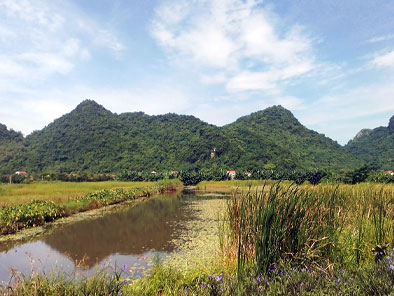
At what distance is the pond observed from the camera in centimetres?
611

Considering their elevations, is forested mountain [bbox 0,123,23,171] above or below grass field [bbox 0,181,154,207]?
above

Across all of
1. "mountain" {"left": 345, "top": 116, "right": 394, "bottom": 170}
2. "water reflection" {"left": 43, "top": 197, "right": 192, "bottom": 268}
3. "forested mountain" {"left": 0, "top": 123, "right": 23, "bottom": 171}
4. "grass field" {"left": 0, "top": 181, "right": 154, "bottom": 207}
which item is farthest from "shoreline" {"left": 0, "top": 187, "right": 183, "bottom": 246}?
"mountain" {"left": 345, "top": 116, "right": 394, "bottom": 170}

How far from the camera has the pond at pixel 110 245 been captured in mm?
6113

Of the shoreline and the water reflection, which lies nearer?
the water reflection

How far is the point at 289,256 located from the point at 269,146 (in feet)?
191

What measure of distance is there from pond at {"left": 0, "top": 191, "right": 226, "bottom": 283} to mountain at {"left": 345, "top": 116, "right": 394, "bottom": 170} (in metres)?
53.8

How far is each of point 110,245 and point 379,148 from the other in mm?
78027

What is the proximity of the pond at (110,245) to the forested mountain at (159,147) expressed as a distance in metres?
41.7

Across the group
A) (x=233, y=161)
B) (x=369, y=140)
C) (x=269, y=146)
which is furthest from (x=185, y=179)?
(x=369, y=140)

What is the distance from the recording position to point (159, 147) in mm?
63469

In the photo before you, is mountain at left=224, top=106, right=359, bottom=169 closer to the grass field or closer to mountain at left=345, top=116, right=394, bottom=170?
mountain at left=345, top=116, right=394, bottom=170

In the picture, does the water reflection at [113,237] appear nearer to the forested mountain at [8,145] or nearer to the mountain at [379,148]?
the mountain at [379,148]

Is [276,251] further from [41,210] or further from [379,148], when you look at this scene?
[379,148]

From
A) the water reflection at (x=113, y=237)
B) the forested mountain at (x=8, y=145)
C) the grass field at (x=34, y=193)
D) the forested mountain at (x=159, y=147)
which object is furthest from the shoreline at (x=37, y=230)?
the forested mountain at (x=8, y=145)
